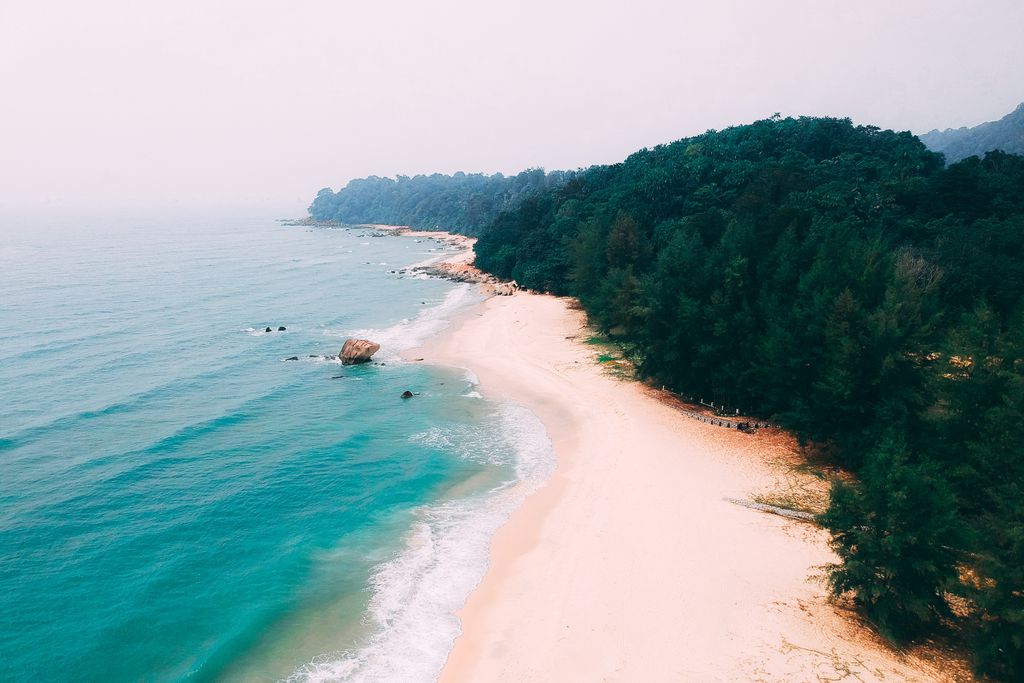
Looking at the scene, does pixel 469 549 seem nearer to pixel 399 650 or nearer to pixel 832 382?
pixel 399 650

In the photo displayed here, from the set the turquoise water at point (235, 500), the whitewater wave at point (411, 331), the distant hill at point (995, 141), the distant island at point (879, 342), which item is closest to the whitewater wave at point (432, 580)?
the turquoise water at point (235, 500)

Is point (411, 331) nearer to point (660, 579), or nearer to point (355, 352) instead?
point (355, 352)

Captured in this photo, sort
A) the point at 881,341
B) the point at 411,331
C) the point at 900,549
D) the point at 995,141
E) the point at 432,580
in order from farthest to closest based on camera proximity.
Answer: the point at 995,141 → the point at 411,331 → the point at 881,341 → the point at 432,580 → the point at 900,549

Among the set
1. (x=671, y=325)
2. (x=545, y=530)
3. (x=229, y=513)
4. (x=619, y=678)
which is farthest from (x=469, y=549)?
(x=671, y=325)

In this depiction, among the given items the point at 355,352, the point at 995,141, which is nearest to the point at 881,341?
the point at 355,352

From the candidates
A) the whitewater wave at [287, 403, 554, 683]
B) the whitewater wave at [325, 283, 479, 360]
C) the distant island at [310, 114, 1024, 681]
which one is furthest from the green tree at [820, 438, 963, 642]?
the whitewater wave at [325, 283, 479, 360]

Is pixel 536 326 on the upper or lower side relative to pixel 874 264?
lower

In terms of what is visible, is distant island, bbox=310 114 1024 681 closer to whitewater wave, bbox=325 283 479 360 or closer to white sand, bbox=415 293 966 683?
white sand, bbox=415 293 966 683
